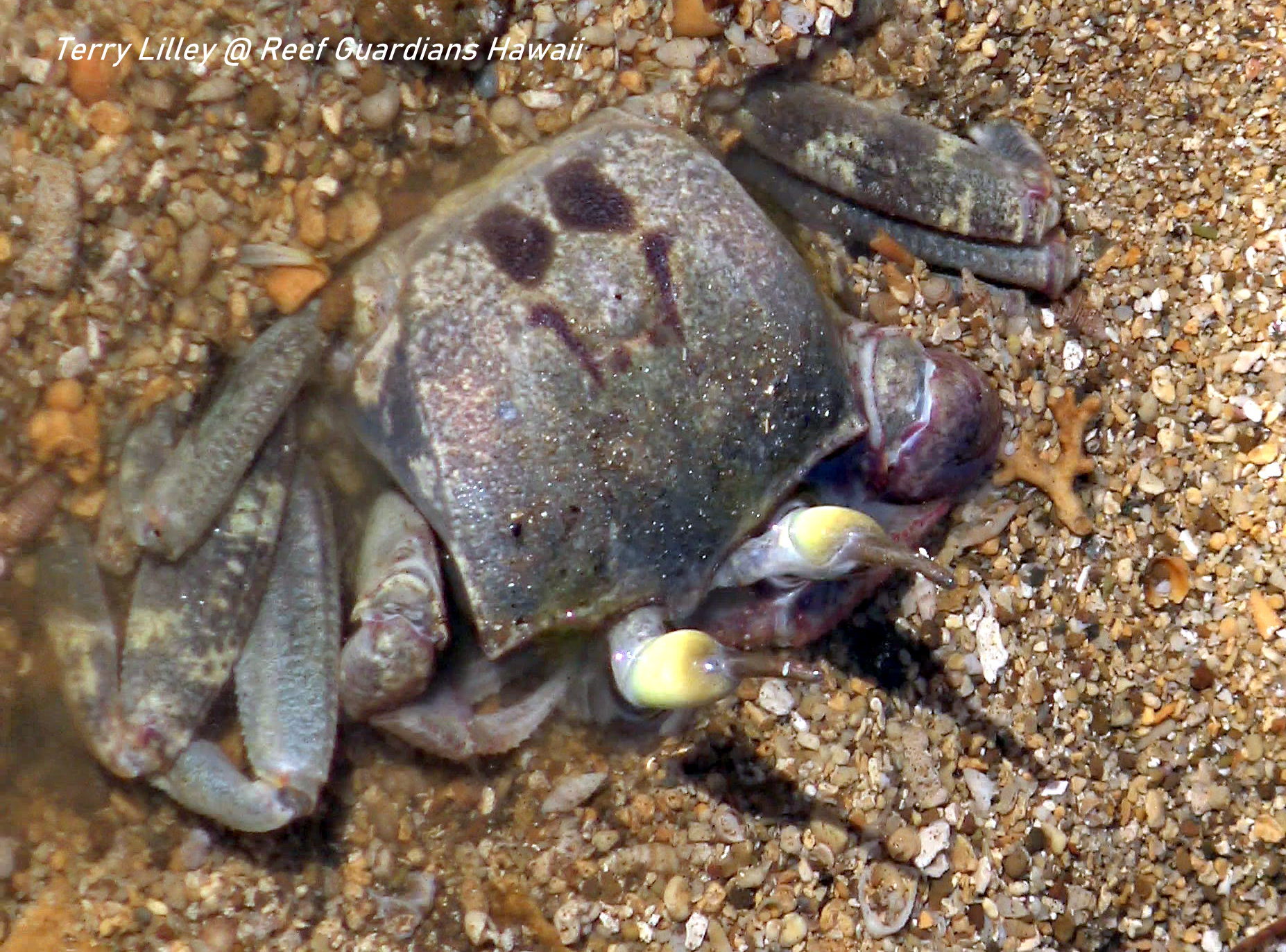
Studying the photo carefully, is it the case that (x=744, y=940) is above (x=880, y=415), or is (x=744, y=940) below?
below

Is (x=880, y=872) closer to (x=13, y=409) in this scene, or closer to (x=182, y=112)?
(x=13, y=409)

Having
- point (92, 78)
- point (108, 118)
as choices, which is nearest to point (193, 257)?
point (108, 118)

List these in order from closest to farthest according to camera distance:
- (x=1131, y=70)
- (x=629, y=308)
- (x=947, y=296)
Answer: (x=629, y=308)
(x=947, y=296)
(x=1131, y=70)

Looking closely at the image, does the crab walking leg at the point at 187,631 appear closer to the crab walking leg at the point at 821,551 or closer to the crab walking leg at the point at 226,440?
the crab walking leg at the point at 226,440

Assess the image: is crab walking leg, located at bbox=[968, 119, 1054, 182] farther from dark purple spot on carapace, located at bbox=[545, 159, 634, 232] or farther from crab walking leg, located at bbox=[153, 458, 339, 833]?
crab walking leg, located at bbox=[153, 458, 339, 833]

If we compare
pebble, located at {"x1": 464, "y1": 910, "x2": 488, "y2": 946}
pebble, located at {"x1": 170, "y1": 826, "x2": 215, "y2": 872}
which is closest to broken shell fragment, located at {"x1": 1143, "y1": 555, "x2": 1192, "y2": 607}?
pebble, located at {"x1": 464, "y1": 910, "x2": 488, "y2": 946}

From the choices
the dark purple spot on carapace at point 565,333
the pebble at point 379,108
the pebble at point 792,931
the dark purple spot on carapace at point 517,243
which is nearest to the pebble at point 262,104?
the pebble at point 379,108

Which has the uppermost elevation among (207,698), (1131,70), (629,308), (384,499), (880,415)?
(1131,70)

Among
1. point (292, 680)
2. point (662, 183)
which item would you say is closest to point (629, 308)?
point (662, 183)

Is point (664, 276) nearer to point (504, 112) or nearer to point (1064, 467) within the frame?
point (504, 112)
